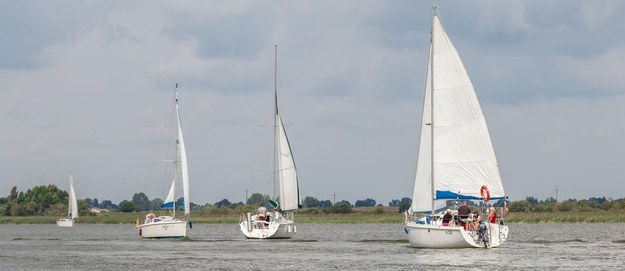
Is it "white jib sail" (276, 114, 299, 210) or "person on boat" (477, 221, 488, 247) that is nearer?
"person on boat" (477, 221, 488, 247)

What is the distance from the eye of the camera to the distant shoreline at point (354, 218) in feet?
382

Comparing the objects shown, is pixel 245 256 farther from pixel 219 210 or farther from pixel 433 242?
pixel 219 210

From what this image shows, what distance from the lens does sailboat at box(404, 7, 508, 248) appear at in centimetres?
5894

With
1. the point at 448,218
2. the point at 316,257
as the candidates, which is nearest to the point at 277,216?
the point at 316,257

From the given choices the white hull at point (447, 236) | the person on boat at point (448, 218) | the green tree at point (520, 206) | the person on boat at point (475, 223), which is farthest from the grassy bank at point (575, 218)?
the person on boat at point (448, 218)

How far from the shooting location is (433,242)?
57906mm

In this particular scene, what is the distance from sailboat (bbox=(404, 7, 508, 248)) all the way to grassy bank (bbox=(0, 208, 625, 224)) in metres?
57.7

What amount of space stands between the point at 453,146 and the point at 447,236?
499 cm

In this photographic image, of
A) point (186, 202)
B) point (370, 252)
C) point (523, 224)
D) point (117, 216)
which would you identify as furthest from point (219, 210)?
point (370, 252)

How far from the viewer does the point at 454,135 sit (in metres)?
59.4

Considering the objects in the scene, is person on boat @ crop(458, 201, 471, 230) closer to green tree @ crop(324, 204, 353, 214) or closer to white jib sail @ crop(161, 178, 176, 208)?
white jib sail @ crop(161, 178, 176, 208)

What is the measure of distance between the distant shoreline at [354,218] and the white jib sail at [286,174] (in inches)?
1550

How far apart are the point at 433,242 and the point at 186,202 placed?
3126cm

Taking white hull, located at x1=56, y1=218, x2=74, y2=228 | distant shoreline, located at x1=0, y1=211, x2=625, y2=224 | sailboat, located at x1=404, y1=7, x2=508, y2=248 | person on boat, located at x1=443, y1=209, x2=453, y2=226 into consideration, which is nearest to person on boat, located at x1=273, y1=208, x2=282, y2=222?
sailboat, located at x1=404, y1=7, x2=508, y2=248
